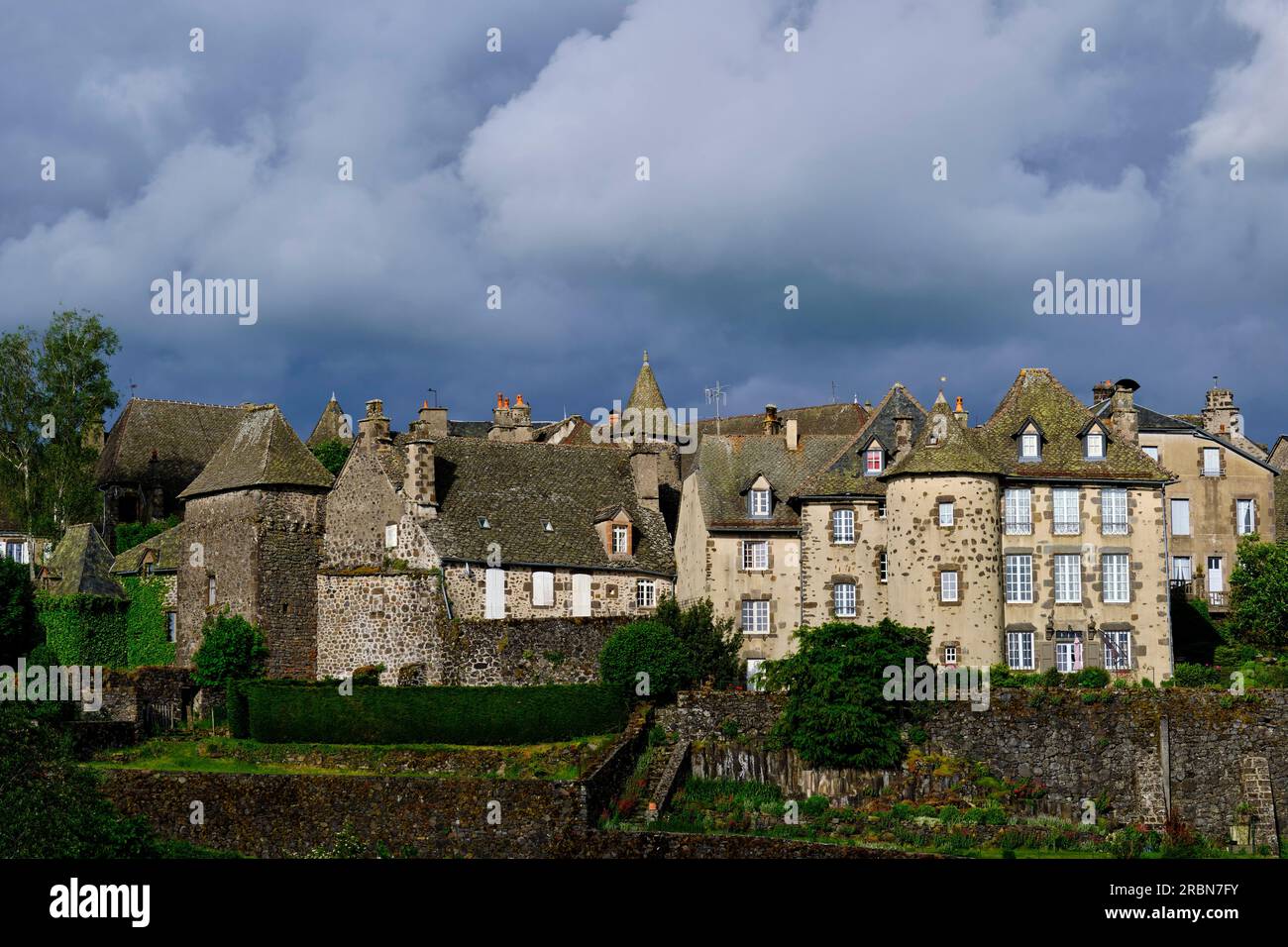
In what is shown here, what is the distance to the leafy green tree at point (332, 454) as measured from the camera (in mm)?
85438

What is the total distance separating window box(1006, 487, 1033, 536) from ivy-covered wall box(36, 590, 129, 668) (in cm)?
3387

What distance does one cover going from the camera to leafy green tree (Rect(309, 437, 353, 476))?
8544 centimetres

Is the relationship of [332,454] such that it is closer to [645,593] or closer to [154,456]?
[154,456]

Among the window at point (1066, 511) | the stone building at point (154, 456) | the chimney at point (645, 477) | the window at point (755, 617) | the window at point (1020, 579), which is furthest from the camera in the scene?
the stone building at point (154, 456)

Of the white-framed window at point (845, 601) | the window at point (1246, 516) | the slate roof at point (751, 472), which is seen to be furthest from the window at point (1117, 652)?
the window at point (1246, 516)

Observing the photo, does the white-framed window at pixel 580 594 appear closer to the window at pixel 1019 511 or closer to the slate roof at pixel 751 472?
the slate roof at pixel 751 472

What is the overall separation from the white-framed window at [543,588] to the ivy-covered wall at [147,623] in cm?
1549

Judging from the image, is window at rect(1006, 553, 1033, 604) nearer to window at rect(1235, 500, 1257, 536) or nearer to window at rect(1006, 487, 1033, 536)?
window at rect(1006, 487, 1033, 536)

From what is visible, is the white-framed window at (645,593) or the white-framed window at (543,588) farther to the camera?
the white-framed window at (645,593)

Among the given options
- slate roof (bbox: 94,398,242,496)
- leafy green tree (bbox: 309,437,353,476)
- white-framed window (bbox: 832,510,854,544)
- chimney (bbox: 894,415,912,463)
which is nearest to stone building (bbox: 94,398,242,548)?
slate roof (bbox: 94,398,242,496)

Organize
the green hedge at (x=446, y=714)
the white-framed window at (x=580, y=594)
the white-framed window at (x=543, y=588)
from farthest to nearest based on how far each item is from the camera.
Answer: the white-framed window at (x=580, y=594) → the white-framed window at (x=543, y=588) → the green hedge at (x=446, y=714)

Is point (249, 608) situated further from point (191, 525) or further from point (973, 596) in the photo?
point (973, 596)
